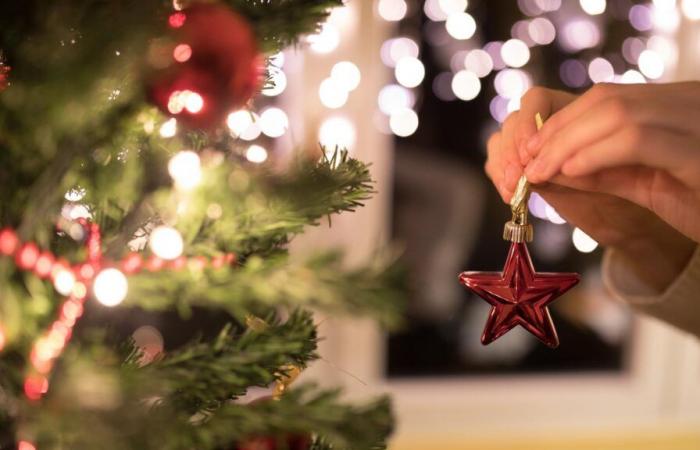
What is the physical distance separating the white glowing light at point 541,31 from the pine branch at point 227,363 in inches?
70.3

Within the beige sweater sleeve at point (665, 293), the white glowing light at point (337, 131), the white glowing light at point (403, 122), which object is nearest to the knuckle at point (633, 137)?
the beige sweater sleeve at point (665, 293)

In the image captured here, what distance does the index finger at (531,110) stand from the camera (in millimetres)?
696

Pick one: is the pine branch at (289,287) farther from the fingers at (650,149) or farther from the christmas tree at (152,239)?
the fingers at (650,149)

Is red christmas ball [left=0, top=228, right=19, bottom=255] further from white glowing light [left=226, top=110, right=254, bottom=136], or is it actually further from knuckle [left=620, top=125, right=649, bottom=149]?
knuckle [left=620, top=125, right=649, bottom=149]

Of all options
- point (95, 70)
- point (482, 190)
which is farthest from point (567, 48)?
point (95, 70)

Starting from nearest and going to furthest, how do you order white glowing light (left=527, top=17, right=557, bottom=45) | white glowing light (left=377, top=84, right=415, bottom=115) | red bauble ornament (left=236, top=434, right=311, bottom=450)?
red bauble ornament (left=236, top=434, right=311, bottom=450), white glowing light (left=377, top=84, right=415, bottom=115), white glowing light (left=527, top=17, right=557, bottom=45)

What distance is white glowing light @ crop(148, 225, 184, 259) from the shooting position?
18.2 inches

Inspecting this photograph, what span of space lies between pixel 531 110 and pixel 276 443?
0.42 meters

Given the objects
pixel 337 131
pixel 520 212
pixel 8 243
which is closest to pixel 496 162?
pixel 520 212

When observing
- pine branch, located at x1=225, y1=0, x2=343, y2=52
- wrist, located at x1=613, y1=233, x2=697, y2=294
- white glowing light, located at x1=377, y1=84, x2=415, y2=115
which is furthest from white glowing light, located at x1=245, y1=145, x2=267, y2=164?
white glowing light, located at x1=377, y1=84, x2=415, y2=115

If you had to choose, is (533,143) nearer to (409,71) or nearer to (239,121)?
(239,121)

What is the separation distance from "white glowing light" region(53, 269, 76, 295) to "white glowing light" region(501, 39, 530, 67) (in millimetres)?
1840

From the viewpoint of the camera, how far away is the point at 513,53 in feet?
6.81

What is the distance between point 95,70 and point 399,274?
203 mm
